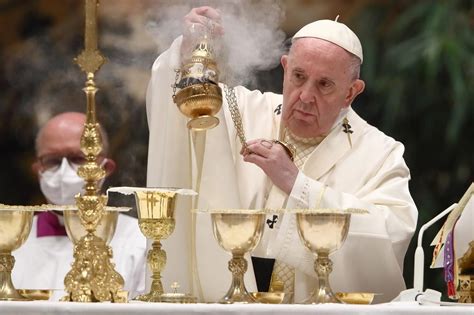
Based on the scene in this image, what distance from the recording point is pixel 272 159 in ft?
16.5

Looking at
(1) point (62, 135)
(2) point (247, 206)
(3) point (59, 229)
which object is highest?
(1) point (62, 135)

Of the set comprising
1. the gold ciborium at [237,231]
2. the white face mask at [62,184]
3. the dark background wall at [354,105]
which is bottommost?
the gold ciborium at [237,231]

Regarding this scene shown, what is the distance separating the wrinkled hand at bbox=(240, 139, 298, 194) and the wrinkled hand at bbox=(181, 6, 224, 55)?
0.42 metres

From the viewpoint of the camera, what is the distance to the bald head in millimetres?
7527

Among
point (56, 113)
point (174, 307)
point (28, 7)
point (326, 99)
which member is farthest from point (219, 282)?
point (28, 7)

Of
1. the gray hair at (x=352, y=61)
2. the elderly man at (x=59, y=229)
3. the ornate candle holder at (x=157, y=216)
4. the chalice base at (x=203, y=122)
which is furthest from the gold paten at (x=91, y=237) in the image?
the elderly man at (x=59, y=229)

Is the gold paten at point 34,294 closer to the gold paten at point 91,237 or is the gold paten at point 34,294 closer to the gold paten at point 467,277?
the gold paten at point 91,237

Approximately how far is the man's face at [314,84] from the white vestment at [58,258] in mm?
2270

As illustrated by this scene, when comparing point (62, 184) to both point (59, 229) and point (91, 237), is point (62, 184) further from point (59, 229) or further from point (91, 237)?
point (91, 237)

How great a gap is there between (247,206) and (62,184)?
2117 millimetres

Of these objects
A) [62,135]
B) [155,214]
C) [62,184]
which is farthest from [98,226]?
[62,135]

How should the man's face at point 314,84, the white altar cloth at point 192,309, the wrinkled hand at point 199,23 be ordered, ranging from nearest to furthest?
the white altar cloth at point 192,309 → the wrinkled hand at point 199,23 → the man's face at point 314,84

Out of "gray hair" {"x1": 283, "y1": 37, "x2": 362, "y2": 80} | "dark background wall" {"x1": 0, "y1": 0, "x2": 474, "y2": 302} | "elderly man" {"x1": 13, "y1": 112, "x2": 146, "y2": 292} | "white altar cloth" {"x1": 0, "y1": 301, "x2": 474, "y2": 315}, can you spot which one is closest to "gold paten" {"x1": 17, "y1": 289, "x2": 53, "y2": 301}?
"white altar cloth" {"x1": 0, "y1": 301, "x2": 474, "y2": 315}

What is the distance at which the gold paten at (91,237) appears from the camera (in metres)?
4.12
